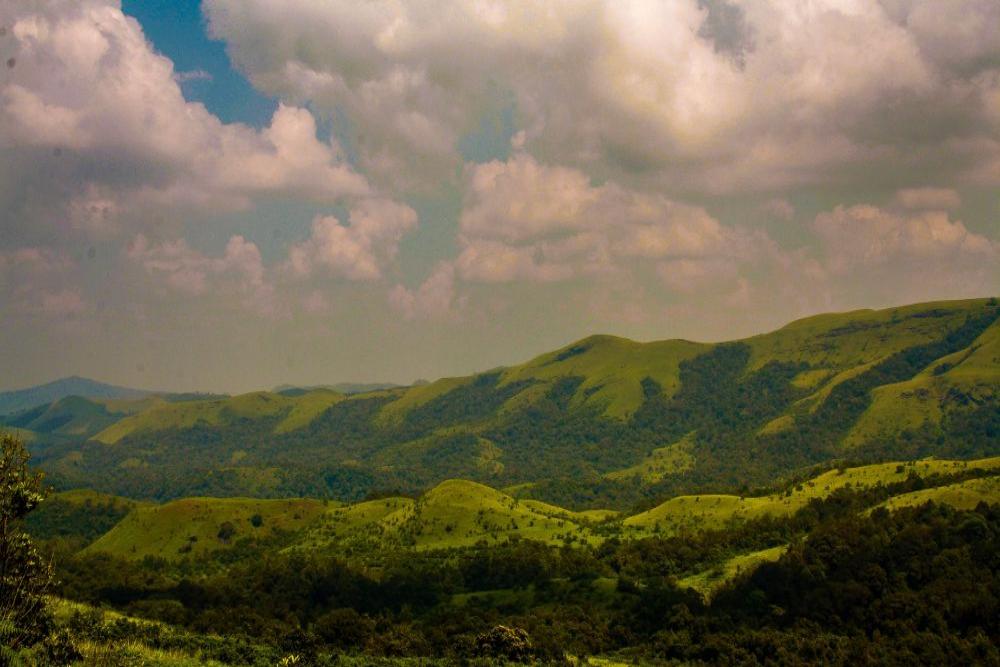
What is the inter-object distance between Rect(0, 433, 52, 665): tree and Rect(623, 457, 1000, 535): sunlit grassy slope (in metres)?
153

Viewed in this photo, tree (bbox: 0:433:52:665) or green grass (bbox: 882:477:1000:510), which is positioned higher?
tree (bbox: 0:433:52:665)

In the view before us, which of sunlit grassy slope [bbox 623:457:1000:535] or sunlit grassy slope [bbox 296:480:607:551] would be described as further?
sunlit grassy slope [bbox 296:480:607:551]

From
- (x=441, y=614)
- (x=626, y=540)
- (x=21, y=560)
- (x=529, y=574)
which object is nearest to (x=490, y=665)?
(x=21, y=560)

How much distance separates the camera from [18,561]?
32.8 m

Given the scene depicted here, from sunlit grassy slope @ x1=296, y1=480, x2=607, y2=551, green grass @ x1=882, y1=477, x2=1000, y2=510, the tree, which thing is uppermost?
the tree

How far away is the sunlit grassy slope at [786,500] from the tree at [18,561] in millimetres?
153172

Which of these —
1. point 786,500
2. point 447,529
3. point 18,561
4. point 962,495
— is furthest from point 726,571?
point 18,561

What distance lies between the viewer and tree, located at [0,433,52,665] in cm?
3180

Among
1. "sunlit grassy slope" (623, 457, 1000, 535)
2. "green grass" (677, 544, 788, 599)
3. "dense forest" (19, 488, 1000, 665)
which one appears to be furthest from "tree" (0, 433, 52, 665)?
"sunlit grassy slope" (623, 457, 1000, 535)

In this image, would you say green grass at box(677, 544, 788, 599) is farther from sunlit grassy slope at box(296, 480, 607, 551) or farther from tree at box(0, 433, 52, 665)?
tree at box(0, 433, 52, 665)

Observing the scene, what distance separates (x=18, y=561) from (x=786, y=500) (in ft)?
550

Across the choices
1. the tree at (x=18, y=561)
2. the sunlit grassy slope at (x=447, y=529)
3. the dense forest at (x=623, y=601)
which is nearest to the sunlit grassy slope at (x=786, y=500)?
the dense forest at (x=623, y=601)

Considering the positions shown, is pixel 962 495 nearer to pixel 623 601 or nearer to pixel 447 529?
pixel 623 601

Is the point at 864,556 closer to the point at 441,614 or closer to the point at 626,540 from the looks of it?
the point at 441,614
